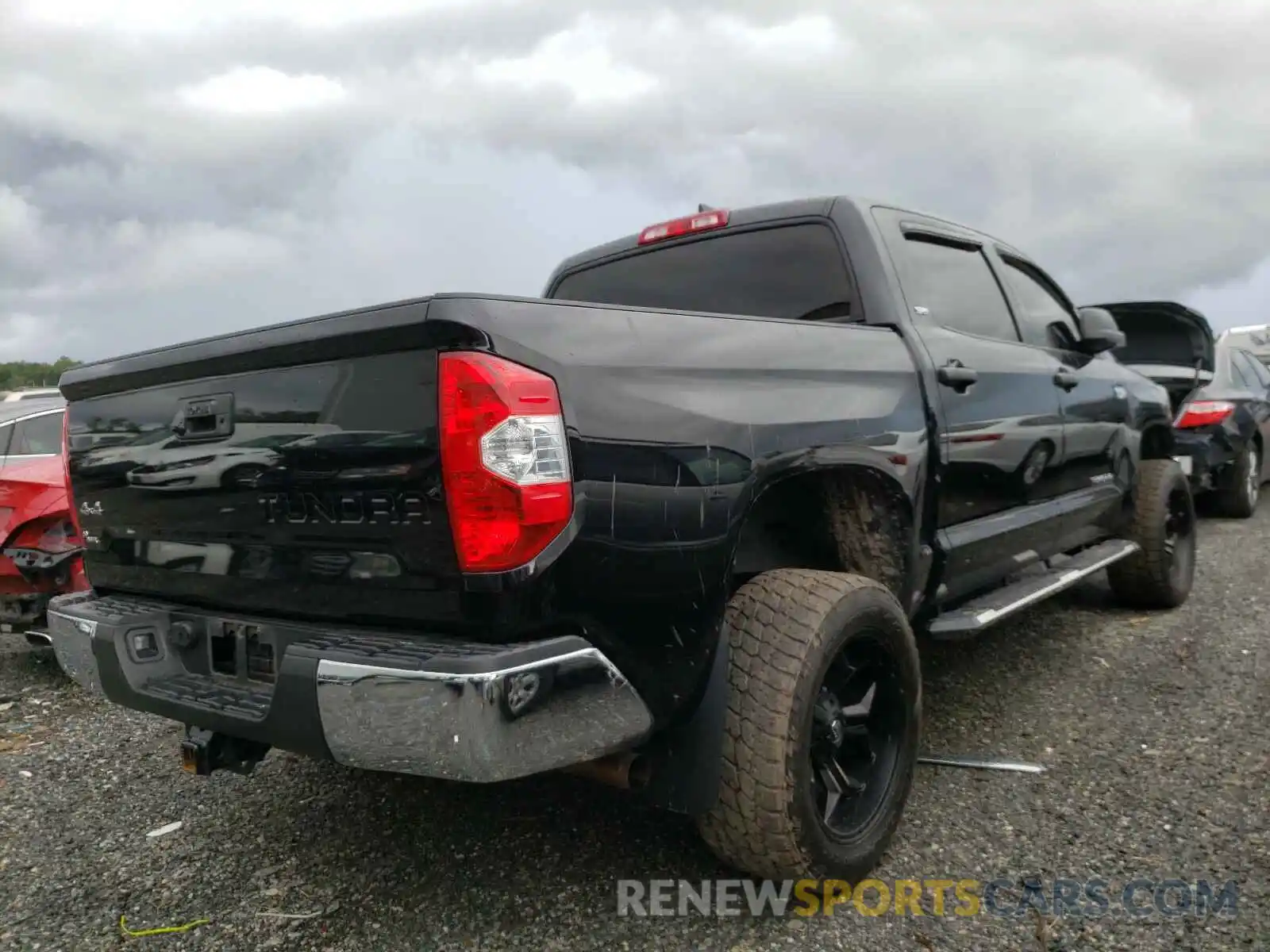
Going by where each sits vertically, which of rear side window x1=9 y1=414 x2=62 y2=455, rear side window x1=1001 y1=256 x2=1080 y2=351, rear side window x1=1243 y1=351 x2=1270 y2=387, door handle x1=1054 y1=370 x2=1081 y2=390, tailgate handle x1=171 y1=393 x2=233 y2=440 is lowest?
rear side window x1=9 y1=414 x2=62 y2=455

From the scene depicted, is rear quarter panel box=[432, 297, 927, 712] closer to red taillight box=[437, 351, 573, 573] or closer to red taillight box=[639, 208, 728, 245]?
red taillight box=[437, 351, 573, 573]

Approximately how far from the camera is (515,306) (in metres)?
1.83

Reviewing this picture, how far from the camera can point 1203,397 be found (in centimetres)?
768

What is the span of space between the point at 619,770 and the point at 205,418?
1259 mm

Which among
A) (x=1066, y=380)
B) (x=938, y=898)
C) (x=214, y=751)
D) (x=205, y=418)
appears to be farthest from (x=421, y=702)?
(x=1066, y=380)

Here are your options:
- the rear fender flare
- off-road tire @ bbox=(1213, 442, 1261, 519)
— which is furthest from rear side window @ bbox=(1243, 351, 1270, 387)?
the rear fender flare

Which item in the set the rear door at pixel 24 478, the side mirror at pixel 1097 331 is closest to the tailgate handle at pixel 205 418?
the rear door at pixel 24 478

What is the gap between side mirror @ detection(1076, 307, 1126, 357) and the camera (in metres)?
4.17

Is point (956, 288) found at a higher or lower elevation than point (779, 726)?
higher

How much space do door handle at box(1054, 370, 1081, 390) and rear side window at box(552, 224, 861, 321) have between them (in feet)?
→ 4.44

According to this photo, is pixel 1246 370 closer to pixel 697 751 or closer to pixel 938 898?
pixel 938 898

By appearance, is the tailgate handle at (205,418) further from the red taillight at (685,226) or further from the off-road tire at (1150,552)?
the off-road tire at (1150,552)

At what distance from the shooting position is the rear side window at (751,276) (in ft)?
10.1

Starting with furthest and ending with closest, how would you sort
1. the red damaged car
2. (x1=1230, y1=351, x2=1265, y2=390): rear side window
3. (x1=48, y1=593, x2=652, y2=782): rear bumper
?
(x1=1230, y1=351, x2=1265, y2=390): rear side window → the red damaged car → (x1=48, y1=593, x2=652, y2=782): rear bumper
